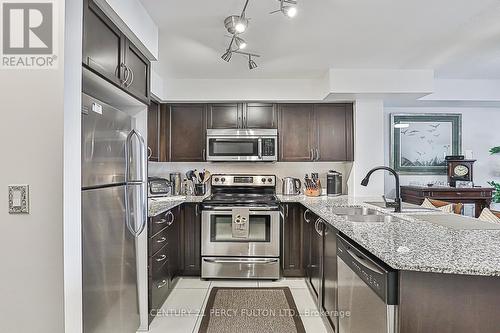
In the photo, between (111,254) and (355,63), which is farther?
(355,63)

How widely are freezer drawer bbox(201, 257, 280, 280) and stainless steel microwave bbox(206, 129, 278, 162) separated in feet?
4.01

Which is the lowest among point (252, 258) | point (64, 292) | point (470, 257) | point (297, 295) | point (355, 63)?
point (297, 295)

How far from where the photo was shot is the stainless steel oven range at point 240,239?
347 centimetres

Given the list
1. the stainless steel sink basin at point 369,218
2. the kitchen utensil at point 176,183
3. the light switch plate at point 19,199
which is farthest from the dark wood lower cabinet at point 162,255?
the stainless steel sink basin at point 369,218

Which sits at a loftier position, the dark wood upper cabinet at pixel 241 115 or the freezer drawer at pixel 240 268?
the dark wood upper cabinet at pixel 241 115

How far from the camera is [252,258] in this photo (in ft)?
11.4

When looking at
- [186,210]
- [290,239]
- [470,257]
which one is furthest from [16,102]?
[290,239]

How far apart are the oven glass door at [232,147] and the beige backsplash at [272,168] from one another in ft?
1.29

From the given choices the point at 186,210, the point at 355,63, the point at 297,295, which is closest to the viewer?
the point at 297,295

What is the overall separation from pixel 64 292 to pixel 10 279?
0.25m

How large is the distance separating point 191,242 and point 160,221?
91cm

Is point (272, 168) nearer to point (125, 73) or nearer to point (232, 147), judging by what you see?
point (232, 147)

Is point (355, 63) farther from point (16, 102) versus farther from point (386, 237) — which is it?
point (16, 102)

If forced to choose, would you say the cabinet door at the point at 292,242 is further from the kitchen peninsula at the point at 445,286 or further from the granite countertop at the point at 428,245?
the kitchen peninsula at the point at 445,286
